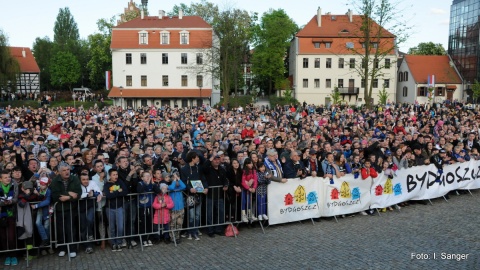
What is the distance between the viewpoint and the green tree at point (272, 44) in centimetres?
6081

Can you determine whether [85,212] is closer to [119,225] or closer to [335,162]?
[119,225]

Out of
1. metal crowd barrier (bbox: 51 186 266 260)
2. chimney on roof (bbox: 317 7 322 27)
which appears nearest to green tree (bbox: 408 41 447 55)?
chimney on roof (bbox: 317 7 322 27)

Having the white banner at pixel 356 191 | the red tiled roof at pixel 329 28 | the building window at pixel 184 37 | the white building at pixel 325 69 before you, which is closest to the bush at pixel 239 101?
the building window at pixel 184 37

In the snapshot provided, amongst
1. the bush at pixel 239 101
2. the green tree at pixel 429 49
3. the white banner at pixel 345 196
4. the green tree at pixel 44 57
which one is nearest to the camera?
the white banner at pixel 345 196

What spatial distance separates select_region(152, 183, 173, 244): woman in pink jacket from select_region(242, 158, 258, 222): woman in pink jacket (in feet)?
5.58

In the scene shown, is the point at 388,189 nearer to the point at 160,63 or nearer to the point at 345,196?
the point at 345,196

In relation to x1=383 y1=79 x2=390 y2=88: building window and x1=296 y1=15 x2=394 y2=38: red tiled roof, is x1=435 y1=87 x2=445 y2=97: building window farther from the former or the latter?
x1=296 y1=15 x2=394 y2=38: red tiled roof

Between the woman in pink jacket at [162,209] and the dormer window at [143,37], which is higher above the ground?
the dormer window at [143,37]

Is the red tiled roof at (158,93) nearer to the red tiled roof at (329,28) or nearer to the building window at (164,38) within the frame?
the building window at (164,38)

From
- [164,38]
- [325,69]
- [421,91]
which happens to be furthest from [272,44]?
[421,91]

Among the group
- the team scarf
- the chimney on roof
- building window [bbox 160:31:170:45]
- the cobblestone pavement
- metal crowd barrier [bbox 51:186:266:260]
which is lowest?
the cobblestone pavement

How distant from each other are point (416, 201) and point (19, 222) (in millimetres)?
9939

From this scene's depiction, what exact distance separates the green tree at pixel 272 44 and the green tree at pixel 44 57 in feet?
139

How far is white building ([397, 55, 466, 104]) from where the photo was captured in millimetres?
60781
